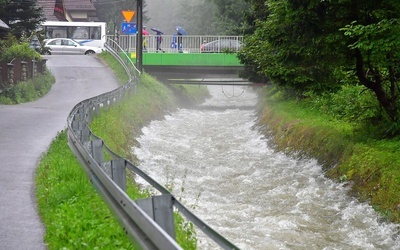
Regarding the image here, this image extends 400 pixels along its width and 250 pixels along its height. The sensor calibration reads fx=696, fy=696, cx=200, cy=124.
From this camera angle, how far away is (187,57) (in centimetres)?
4475

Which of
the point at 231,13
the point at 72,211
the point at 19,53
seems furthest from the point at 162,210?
the point at 231,13

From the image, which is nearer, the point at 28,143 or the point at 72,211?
the point at 72,211

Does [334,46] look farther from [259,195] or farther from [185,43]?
[185,43]

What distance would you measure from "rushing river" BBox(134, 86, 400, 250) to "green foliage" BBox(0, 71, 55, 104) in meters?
6.73

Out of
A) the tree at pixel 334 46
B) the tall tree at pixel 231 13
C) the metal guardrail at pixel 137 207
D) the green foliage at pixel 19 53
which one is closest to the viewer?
Answer: the metal guardrail at pixel 137 207

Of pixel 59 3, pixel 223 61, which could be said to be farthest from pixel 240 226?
pixel 59 3

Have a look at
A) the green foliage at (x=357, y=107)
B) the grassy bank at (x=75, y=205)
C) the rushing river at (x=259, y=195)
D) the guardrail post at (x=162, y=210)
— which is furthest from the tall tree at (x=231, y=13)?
the guardrail post at (x=162, y=210)

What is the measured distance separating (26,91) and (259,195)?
18.7 meters

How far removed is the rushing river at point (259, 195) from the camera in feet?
40.2

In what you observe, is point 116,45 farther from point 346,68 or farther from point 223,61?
point 346,68

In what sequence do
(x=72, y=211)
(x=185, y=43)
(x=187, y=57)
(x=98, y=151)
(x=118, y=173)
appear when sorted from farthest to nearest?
1. (x=185, y=43)
2. (x=187, y=57)
3. (x=98, y=151)
4. (x=72, y=211)
5. (x=118, y=173)

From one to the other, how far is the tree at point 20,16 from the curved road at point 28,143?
630 cm

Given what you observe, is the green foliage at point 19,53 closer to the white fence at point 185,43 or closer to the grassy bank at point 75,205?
the white fence at point 185,43

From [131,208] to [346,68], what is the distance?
40.5 ft
